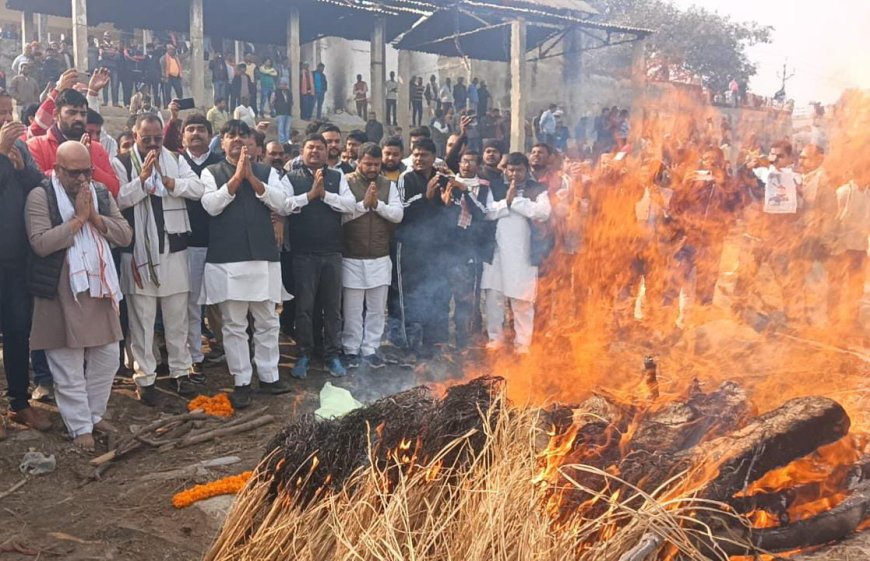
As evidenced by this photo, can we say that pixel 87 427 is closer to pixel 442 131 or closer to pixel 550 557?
pixel 550 557

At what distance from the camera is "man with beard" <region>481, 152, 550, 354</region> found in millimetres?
7809

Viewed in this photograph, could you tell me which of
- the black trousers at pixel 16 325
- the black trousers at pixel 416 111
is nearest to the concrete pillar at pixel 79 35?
the black trousers at pixel 416 111

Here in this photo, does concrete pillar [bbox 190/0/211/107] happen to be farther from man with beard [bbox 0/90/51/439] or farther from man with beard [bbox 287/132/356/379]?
man with beard [bbox 0/90/51/439]

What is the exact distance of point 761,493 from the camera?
356 centimetres

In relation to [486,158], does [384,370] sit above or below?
below

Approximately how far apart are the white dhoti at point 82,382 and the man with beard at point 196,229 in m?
1.24

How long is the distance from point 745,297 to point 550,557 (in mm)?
7540

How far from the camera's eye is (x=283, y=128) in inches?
701

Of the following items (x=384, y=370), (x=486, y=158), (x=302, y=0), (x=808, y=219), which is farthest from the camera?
(x=302, y=0)

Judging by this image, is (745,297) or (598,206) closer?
(598,206)

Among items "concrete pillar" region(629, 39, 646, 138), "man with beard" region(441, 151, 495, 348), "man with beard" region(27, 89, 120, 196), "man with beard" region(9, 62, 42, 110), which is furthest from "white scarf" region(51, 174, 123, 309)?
"concrete pillar" region(629, 39, 646, 138)

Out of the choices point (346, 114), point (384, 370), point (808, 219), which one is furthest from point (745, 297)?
point (346, 114)

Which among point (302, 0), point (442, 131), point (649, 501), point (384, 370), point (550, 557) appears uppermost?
point (302, 0)

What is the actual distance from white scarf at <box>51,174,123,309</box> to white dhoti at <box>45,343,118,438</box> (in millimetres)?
424
